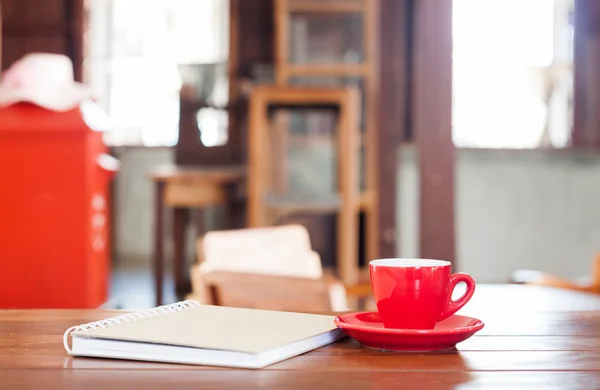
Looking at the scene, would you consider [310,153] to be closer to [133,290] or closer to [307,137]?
[307,137]

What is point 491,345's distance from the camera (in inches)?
33.2

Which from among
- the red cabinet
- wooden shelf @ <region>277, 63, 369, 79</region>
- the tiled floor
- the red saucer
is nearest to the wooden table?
the tiled floor

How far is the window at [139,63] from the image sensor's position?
644 cm

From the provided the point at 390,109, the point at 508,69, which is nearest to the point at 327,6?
the point at 390,109

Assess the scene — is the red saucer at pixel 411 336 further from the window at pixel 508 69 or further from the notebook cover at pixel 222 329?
the window at pixel 508 69

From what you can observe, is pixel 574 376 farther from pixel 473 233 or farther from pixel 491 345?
pixel 473 233

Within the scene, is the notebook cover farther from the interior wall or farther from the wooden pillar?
Result: the wooden pillar

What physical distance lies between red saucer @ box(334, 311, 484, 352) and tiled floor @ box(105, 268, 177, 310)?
3118mm

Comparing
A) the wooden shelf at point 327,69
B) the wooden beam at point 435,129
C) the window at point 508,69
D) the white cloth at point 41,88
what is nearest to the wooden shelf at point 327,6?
the wooden shelf at point 327,69

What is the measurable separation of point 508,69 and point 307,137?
4.98 ft

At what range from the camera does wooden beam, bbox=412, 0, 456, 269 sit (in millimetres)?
2344

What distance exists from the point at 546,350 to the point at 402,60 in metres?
4.51

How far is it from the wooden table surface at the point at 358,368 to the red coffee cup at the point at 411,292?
0.04 m

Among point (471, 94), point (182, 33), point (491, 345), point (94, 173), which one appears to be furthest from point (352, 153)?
point (182, 33)
